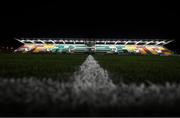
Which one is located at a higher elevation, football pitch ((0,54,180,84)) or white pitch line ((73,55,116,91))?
white pitch line ((73,55,116,91))

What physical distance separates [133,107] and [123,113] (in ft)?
0.59

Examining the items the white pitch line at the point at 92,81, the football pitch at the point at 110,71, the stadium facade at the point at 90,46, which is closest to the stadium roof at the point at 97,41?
the stadium facade at the point at 90,46

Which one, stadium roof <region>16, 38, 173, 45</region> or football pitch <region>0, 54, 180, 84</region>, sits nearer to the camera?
football pitch <region>0, 54, 180, 84</region>

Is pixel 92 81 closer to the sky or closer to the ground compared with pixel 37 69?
closer to the sky

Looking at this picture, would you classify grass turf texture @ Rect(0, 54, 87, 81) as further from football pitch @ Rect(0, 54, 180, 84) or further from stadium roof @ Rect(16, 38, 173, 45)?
stadium roof @ Rect(16, 38, 173, 45)

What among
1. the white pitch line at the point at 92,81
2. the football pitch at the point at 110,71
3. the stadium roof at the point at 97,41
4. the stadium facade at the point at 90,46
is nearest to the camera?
the white pitch line at the point at 92,81

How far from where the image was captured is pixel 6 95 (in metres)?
4.29

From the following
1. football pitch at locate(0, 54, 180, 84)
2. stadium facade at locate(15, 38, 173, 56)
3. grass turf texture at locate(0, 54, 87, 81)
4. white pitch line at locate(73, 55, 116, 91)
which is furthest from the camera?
stadium facade at locate(15, 38, 173, 56)

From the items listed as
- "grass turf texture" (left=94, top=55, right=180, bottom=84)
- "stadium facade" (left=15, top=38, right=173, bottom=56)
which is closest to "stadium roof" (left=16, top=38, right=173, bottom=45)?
"stadium facade" (left=15, top=38, right=173, bottom=56)

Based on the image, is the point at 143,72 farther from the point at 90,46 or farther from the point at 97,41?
the point at 90,46

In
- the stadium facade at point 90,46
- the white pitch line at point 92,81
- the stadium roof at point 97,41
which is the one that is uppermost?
the stadium roof at point 97,41

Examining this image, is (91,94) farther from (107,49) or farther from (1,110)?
(107,49)

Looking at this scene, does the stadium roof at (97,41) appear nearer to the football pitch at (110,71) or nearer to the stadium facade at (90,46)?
the stadium facade at (90,46)

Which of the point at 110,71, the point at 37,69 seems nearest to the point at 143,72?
the point at 110,71
